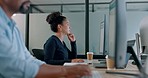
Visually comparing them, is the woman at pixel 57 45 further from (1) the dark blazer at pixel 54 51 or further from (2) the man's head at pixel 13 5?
(2) the man's head at pixel 13 5

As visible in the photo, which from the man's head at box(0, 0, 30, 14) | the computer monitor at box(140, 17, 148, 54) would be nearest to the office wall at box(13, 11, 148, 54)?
the computer monitor at box(140, 17, 148, 54)

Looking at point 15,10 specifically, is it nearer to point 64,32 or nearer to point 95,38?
point 64,32

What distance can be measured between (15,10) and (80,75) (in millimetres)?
540

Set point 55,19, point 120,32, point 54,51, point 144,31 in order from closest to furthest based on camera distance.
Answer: point 120,32 < point 144,31 < point 54,51 < point 55,19

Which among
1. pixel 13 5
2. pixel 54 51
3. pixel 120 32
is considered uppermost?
pixel 13 5

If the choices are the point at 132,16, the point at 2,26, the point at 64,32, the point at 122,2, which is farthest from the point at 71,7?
the point at 2,26

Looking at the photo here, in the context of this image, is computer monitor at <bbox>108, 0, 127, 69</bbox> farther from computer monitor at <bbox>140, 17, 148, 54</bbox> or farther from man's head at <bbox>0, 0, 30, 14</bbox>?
man's head at <bbox>0, 0, 30, 14</bbox>

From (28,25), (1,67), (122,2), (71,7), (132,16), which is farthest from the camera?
(71,7)

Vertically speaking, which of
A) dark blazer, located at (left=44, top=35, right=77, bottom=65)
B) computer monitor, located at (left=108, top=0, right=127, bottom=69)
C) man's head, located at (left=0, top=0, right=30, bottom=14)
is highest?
man's head, located at (left=0, top=0, right=30, bottom=14)

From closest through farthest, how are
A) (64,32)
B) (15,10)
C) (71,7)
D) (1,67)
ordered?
(1,67), (15,10), (64,32), (71,7)

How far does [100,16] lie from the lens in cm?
503

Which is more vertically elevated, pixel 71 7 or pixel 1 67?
pixel 71 7

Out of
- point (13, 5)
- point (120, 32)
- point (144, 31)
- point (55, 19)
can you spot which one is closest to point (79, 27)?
point (55, 19)

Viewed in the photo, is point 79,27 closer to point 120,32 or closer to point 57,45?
point 57,45
